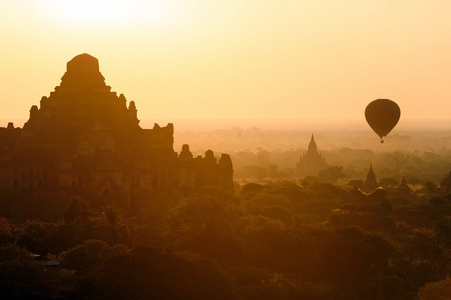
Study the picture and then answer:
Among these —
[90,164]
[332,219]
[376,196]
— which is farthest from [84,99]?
[376,196]

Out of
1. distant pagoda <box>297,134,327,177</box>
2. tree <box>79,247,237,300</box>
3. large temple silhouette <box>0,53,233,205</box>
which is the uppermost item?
large temple silhouette <box>0,53,233,205</box>

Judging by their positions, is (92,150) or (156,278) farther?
(92,150)

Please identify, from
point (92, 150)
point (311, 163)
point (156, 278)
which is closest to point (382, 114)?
point (92, 150)

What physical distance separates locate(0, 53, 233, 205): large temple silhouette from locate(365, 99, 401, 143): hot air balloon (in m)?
12.1

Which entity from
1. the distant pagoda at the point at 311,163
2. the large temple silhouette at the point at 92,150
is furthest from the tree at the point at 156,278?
the distant pagoda at the point at 311,163

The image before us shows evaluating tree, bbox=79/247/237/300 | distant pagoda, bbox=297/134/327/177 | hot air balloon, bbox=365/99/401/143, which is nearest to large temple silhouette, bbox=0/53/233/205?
hot air balloon, bbox=365/99/401/143

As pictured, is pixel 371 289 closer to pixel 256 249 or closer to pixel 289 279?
pixel 289 279

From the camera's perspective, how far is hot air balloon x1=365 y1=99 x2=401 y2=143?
6594 centimetres

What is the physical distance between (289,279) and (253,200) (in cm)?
2741

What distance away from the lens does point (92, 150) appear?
57.2 m

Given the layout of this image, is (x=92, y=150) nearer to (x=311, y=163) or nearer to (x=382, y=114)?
→ (x=382, y=114)

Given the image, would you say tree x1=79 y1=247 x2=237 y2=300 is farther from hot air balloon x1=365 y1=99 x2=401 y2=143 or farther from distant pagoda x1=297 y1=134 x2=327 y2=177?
distant pagoda x1=297 y1=134 x2=327 y2=177

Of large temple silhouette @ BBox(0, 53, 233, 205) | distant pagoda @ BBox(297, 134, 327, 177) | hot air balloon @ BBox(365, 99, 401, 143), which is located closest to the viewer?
large temple silhouette @ BBox(0, 53, 233, 205)

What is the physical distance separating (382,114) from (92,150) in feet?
74.6
